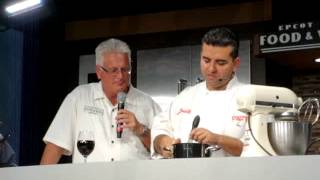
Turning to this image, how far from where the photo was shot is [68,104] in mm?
2779

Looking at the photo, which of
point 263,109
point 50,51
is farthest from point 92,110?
point 50,51

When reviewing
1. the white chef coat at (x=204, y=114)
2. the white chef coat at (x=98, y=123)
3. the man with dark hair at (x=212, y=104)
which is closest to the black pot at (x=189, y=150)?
the man with dark hair at (x=212, y=104)

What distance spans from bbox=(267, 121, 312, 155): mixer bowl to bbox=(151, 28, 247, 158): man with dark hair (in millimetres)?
478

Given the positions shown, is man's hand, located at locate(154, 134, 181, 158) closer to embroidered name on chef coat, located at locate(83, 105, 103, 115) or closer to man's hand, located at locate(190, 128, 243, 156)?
man's hand, located at locate(190, 128, 243, 156)

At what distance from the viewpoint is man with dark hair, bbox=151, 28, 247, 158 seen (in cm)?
219

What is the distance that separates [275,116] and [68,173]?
23.7 inches

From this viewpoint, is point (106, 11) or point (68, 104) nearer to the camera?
point (68, 104)

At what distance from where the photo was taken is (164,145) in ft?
7.09

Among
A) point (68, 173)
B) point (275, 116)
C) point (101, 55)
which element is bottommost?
point (68, 173)

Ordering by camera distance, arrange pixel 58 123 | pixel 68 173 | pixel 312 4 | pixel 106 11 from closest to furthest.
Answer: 1. pixel 68 173
2. pixel 58 123
3. pixel 312 4
4. pixel 106 11

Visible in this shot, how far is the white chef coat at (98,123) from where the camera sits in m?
2.70

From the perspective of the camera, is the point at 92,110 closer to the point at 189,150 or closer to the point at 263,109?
the point at 189,150

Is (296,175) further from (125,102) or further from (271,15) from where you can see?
(271,15)

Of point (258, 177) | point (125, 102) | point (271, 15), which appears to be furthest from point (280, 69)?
point (258, 177)
